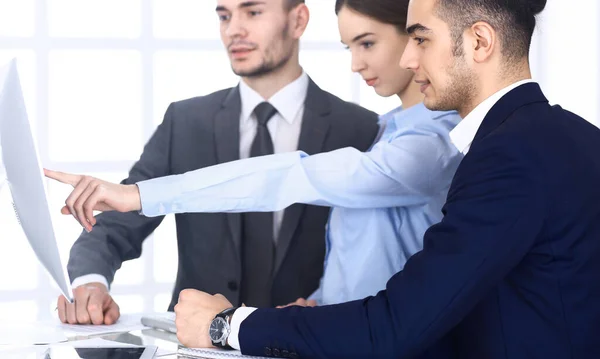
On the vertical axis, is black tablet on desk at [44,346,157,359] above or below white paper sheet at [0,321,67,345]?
below

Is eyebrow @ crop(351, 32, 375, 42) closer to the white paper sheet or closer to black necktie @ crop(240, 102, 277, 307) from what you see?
black necktie @ crop(240, 102, 277, 307)

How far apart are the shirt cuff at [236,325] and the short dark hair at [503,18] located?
26.9 inches

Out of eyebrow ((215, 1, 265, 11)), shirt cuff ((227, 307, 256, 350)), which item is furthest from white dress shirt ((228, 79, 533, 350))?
eyebrow ((215, 1, 265, 11))

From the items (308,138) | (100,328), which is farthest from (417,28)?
(308,138)

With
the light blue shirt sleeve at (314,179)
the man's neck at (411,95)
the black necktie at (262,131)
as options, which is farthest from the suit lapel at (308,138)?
the light blue shirt sleeve at (314,179)

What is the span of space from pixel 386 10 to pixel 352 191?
2.02 ft

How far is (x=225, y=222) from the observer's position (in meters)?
2.95

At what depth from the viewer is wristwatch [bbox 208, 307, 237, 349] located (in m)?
1.58

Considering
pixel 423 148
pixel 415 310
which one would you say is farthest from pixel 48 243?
pixel 423 148

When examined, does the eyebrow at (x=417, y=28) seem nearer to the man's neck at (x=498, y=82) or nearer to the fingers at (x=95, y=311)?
the man's neck at (x=498, y=82)

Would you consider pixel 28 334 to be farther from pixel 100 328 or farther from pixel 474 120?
pixel 474 120

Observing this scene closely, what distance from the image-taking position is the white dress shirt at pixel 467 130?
1567 mm

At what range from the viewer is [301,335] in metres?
1.49

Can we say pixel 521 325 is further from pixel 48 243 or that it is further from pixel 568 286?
pixel 48 243
